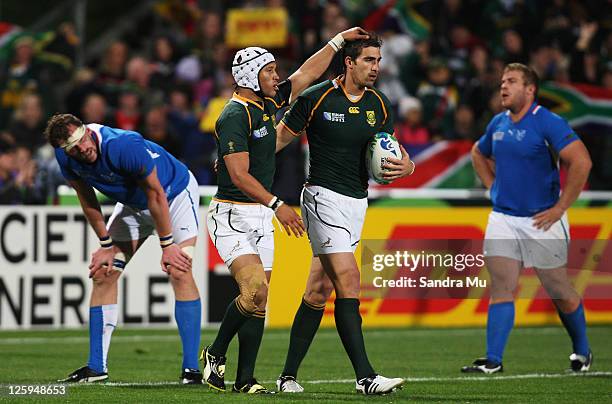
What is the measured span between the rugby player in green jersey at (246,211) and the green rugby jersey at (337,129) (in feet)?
0.89

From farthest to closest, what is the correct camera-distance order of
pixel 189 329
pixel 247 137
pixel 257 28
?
1. pixel 257 28
2. pixel 189 329
3. pixel 247 137

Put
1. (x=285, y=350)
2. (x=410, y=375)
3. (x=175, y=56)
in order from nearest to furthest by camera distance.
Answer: (x=410, y=375), (x=285, y=350), (x=175, y=56)

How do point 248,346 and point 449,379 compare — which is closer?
point 248,346

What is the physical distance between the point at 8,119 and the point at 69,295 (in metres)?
5.61

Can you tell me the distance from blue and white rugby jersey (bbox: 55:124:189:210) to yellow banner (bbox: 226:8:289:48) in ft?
31.4

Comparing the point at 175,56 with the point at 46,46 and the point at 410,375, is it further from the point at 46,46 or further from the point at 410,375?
the point at 410,375

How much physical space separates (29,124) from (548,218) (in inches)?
343

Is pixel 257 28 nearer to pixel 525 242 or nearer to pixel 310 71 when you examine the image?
pixel 525 242

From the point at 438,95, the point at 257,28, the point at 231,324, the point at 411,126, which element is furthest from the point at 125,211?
the point at 257,28

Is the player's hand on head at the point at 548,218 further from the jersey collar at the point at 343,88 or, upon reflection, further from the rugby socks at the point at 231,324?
the rugby socks at the point at 231,324

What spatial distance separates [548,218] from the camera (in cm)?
1073

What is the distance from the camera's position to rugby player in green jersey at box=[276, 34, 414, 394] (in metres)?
9.05

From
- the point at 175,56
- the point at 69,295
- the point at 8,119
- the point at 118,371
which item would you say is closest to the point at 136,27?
the point at 175,56

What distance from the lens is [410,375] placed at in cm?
1048
